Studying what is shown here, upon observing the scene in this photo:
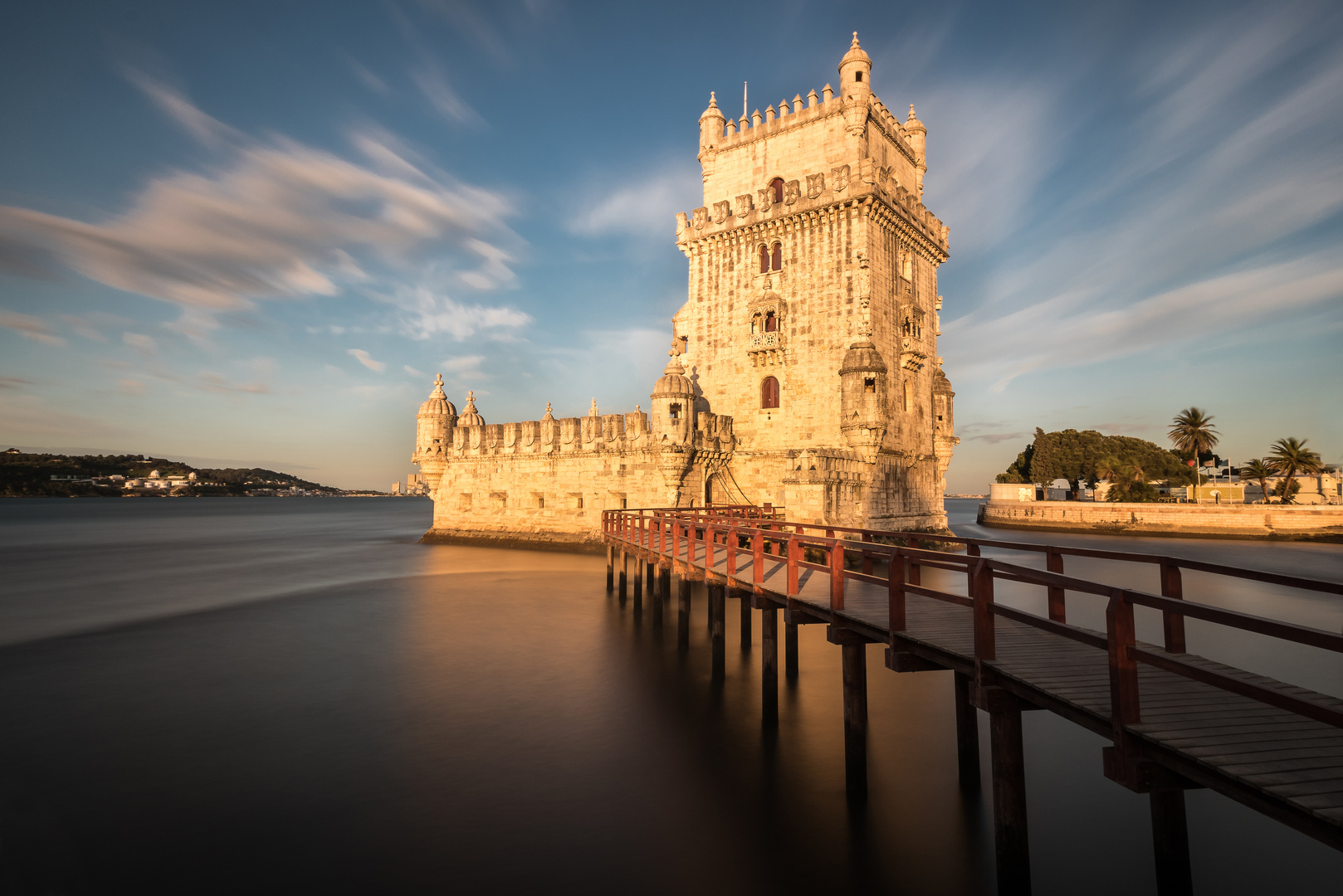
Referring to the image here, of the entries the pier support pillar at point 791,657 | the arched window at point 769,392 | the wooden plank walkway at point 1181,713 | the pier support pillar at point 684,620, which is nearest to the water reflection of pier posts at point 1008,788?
the wooden plank walkway at point 1181,713

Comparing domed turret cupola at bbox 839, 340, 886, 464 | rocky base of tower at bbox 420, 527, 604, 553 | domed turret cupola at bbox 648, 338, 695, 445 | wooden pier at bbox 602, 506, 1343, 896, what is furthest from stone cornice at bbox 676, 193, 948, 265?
wooden pier at bbox 602, 506, 1343, 896

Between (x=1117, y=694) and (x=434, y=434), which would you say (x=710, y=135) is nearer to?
(x=434, y=434)

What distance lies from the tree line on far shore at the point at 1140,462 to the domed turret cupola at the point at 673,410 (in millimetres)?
46380

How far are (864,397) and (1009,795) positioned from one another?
19952 mm

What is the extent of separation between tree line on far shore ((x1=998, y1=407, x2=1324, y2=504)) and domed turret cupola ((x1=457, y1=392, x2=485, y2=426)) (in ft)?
169

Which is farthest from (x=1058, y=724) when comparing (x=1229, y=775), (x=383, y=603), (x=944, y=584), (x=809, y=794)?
(x=383, y=603)

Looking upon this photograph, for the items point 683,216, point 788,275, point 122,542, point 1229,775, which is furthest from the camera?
point 122,542

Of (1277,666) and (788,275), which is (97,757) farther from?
(788,275)

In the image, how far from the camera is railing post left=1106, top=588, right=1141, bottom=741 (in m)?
4.55

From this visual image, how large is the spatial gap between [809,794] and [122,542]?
5904 centimetres

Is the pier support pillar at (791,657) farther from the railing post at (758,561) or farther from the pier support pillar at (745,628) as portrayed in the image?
the railing post at (758,561)

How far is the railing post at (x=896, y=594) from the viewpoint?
7.16 m

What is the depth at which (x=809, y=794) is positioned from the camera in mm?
8477

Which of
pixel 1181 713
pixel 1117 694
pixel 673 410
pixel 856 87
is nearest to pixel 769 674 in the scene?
pixel 1181 713
